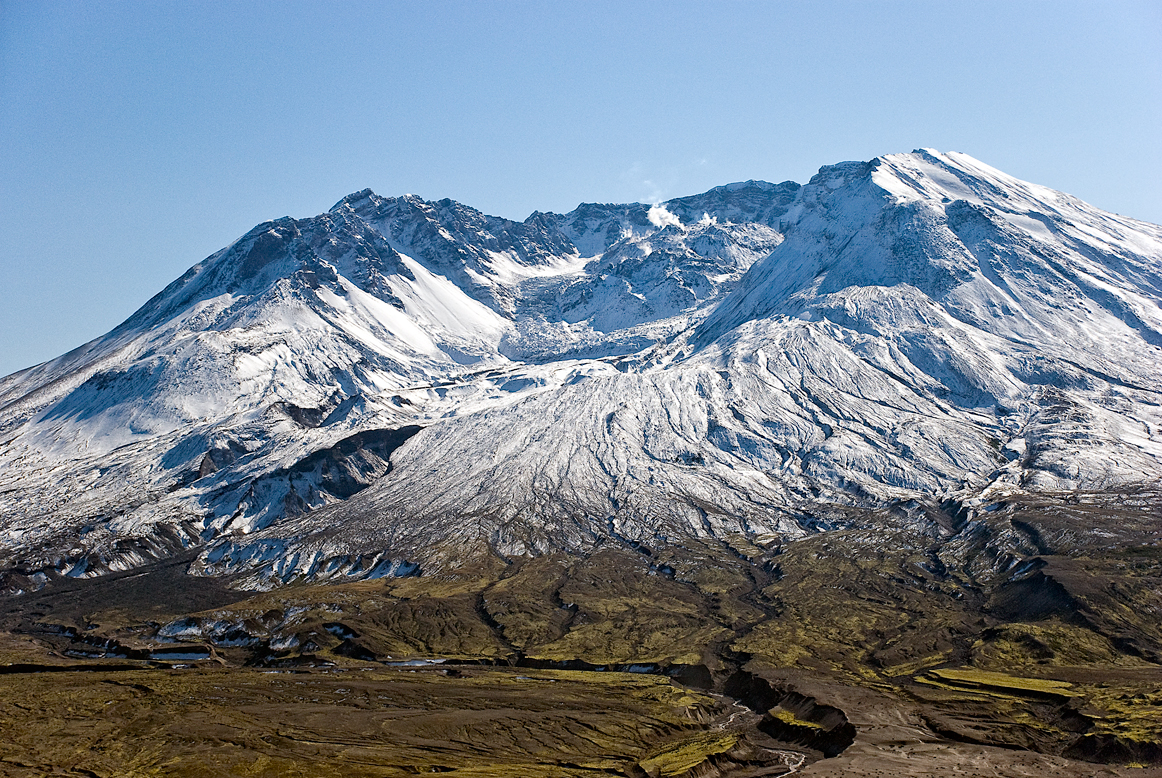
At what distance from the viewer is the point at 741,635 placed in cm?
18400

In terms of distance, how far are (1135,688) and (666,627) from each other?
92828 millimetres

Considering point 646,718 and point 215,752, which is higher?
point 215,752

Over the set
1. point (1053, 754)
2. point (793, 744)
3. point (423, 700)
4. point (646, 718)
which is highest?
point (423, 700)

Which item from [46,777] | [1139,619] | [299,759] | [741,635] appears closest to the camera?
[46,777]

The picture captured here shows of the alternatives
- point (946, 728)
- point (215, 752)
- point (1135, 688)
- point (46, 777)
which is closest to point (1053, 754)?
point (946, 728)

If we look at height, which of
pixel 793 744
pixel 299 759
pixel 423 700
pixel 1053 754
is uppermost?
pixel 299 759

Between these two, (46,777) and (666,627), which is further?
(666,627)

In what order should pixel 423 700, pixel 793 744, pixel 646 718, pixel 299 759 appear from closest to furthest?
pixel 299 759, pixel 793 744, pixel 646 718, pixel 423 700

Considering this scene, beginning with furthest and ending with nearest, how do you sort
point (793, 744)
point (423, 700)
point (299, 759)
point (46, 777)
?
point (423, 700) → point (793, 744) → point (299, 759) → point (46, 777)

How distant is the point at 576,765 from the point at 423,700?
40604 millimetres

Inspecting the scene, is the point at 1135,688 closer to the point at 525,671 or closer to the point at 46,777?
the point at 525,671

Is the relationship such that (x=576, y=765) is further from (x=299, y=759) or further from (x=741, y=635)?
(x=741, y=635)

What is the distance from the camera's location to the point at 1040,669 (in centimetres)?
14600

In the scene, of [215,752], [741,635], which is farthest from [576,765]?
[741,635]
